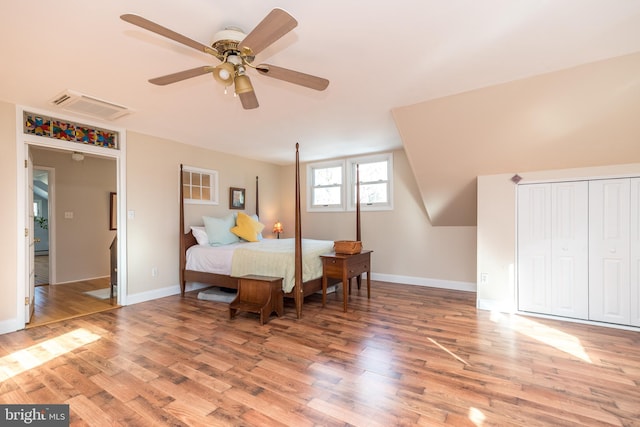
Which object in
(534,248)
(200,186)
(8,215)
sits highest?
(200,186)

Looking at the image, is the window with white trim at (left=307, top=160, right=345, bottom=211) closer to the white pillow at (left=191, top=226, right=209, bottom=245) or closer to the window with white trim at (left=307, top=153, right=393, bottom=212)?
the window with white trim at (left=307, top=153, right=393, bottom=212)

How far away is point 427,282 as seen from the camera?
199 inches

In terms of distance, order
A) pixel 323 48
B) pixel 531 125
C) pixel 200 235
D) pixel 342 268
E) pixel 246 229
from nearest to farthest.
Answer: pixel 323 48, pixel 531 125, pixel 342 268, pixel 200 235, pixel 246 229

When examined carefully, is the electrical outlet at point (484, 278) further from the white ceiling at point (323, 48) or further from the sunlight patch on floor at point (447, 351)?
the white ceiling at point (323, 48)

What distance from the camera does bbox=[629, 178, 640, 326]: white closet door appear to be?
10.1 ft

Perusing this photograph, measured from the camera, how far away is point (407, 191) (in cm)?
520

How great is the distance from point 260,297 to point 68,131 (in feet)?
9.87

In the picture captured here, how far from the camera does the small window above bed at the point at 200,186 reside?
193 inches

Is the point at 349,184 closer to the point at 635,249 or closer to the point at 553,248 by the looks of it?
the point at 553,248

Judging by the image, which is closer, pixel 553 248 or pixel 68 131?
pixel 553 248

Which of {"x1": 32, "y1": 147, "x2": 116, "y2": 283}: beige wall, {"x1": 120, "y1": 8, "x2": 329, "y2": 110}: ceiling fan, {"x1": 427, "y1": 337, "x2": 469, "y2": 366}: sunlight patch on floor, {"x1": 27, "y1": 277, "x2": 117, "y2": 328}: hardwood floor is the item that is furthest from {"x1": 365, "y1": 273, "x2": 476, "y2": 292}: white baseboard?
{"x1": 32, "y1": 147, "x2": 116, "y2": 283}: beige wall

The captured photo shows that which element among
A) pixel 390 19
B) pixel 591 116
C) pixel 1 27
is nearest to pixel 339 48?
pixel 390 19

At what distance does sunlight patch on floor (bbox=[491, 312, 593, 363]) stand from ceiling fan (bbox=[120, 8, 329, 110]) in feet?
9.89

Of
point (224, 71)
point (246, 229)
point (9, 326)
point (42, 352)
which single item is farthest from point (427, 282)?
point (9, 326)
